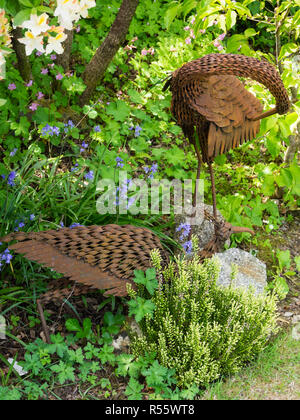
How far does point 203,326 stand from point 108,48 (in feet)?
8.04

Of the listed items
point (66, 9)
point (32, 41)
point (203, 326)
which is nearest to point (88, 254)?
point (203, 326)

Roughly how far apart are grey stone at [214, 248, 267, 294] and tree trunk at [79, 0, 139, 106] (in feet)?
6.29

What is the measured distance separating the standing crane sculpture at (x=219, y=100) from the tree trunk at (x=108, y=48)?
52.5 inches

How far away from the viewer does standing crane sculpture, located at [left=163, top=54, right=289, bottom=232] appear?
7.32 ft

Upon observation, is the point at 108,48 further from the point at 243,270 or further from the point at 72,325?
the point at 72,325

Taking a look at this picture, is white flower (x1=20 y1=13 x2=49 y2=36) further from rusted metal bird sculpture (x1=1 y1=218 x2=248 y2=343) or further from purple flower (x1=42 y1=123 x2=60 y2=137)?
purple flower (x1=42 y1=123 x2=60 y2=137)

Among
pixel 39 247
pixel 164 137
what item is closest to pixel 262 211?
pixel 164 137

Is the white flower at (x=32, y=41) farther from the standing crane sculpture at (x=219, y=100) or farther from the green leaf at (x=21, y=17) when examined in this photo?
the standing crane sculpture at (x=219, y=100)

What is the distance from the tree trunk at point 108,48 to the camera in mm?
3538

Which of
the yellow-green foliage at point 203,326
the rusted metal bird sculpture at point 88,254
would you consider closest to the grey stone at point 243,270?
the yellow-green foliage at point 203,326

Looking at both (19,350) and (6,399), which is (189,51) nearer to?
(19,350)

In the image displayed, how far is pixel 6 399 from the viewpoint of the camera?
207 centimetres

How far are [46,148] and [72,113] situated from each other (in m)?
0.41

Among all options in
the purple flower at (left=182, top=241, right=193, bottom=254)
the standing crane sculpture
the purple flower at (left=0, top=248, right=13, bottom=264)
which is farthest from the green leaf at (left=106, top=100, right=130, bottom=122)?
the purple flower at (left=0, top=248, right=13, bottom=264)
